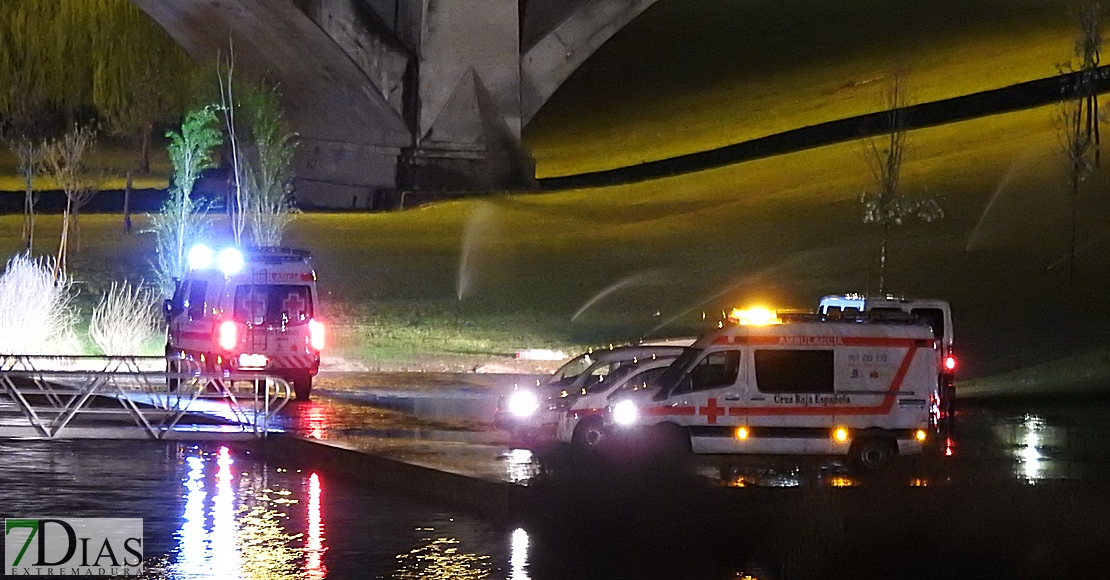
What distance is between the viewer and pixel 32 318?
92.5ft

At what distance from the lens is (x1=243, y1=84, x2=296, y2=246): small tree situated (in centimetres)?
4259

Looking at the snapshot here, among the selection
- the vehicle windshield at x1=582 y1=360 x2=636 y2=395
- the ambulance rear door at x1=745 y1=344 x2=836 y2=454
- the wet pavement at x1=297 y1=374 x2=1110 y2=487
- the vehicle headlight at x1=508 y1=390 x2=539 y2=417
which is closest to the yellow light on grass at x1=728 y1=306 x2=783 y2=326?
the ambulance rear door at x1=745 y1=344 x2=836 y2=454

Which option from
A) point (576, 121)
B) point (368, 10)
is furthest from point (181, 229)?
point (576, 121)

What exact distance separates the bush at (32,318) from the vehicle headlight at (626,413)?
1261 centimetres

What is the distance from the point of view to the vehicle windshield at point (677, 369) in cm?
1839

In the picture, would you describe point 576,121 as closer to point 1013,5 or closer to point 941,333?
point 1013,5

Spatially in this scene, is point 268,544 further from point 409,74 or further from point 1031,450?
point 409,74

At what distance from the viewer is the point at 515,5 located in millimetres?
51906

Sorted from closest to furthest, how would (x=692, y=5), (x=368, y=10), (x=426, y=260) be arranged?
(x=426, y=260) < (x=368, y=10) < (x=692, y=5)

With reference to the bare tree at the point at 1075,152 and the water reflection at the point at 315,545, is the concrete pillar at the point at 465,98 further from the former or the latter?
the water reflection at the point at 315,545

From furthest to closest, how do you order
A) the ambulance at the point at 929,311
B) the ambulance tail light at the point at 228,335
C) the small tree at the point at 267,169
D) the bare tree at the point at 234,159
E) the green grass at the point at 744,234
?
1. the small tree at the point at 267,169
2. the bare tree at the point at 234,159
3. the green grass at the point at 744,234
4. the ambulance tail light at the point at 228,335
5. the ambulance at the point at 929,311

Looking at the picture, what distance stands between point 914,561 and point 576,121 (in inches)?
2834

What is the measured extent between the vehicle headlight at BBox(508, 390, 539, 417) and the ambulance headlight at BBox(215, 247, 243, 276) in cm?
562

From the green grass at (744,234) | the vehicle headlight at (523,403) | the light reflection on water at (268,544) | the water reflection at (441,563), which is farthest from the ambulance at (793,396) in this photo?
the green grass at (744,234)
